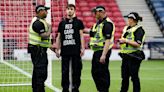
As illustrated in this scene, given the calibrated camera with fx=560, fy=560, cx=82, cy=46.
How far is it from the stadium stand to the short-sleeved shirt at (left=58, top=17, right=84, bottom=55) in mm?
19953

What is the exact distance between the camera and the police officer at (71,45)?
33.3 ft

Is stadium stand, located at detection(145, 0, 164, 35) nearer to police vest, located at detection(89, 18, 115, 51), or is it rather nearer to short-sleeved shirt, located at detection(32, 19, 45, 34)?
police vest, located at detection(89, 18, 115, 51)

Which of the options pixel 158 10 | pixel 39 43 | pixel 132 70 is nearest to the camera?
pixel 39 43

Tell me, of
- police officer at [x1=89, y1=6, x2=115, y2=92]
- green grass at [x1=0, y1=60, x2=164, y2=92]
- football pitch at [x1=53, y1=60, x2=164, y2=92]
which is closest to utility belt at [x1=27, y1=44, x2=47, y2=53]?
police officer at [x1=89, y1=6, x2=115, y2=92]

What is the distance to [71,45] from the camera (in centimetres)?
1014

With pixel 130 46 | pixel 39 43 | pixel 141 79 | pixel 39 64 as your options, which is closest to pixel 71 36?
pixel 39 43

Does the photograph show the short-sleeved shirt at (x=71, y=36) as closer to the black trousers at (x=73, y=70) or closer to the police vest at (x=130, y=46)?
the black trousers at (x=73, y=70)

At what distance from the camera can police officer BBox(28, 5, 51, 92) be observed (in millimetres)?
10109

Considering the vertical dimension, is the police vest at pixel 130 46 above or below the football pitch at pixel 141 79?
above

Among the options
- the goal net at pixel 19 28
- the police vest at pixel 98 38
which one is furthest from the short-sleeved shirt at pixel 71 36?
the goal net at pixel 19 28

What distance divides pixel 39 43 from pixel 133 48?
190cm

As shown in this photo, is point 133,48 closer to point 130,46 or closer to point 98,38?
point 130,46

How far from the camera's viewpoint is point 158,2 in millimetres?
32031

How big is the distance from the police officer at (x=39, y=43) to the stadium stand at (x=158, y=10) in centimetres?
2003
